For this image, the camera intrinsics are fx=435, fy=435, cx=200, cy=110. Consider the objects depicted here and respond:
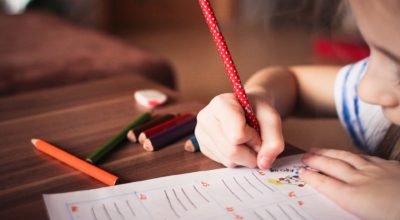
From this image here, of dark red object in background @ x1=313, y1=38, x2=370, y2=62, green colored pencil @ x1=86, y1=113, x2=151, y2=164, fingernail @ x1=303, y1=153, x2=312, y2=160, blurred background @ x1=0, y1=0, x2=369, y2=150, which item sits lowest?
fingernail @ x1=303, y1=153, x2=312, y2=160

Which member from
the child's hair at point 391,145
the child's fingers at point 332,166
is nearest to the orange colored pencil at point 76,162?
the child's fingers at point 332,166

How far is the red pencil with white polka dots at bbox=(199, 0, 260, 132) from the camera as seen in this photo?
448 millimetres

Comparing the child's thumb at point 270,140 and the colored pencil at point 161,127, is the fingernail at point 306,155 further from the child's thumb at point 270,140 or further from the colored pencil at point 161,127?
the colored pencil at point 161,127

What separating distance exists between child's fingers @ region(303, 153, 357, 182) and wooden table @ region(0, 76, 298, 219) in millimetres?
43

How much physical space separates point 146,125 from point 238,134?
0.54 ft

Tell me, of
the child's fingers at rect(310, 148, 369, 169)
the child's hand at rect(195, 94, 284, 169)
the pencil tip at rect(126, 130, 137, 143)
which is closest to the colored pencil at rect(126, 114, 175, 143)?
the pencil tip at rect(126, 130, 137, 143)

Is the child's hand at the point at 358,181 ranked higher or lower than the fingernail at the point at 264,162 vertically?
lower

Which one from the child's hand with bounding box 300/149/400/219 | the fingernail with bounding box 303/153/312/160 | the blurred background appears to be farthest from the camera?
the blurred background

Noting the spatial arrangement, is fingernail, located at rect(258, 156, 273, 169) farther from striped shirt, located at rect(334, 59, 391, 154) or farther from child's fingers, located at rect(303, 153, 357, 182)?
striped shirt, located at rect(334, 59, 391, 154)

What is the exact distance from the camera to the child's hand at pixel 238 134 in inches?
17.8

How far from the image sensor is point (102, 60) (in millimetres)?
1303

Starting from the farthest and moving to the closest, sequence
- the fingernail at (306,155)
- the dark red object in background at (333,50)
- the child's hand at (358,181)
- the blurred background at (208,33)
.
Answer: the dark red object in background at (333,50) < the blurred background at (208,33) < the fingernail at (306,155) < the child's hand at (358,181)

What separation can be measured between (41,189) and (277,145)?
0.24m

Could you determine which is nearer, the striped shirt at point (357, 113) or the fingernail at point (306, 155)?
the fingernail at point (306, 155)
